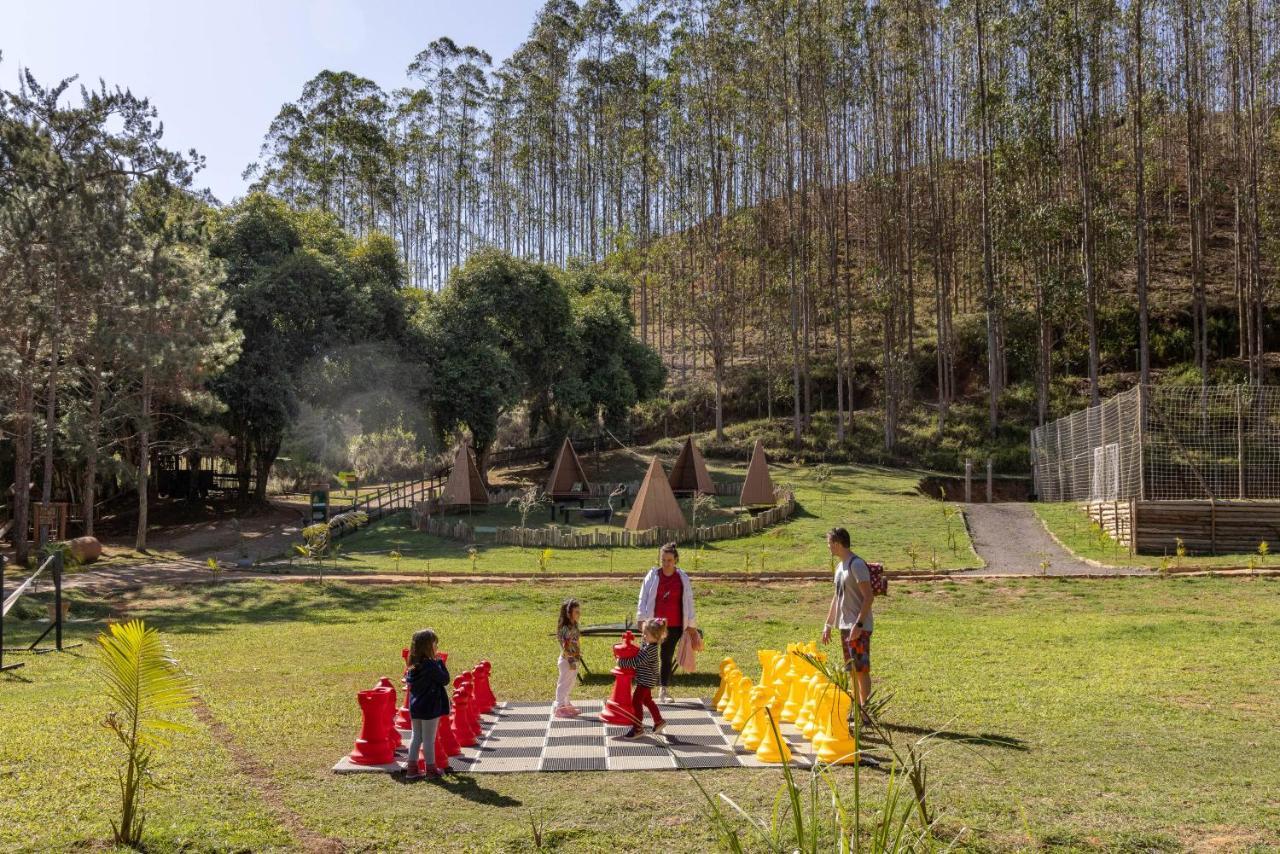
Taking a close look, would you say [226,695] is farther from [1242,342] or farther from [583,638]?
[1242,342]

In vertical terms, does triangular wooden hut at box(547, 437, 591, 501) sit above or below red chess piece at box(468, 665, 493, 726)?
above

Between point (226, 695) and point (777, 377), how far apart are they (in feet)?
148

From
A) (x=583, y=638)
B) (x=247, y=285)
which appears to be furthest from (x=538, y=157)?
(x=583, y=638)

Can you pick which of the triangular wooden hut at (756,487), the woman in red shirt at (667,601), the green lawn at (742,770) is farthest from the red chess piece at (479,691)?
the triangular wooden hut at (756,487)

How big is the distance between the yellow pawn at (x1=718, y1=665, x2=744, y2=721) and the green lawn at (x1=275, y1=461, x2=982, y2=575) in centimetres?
1259

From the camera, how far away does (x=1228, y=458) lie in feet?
89.6

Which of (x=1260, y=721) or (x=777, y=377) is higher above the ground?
(x=777, y=377)

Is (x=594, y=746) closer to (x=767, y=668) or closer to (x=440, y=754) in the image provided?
(x=440, y=754)

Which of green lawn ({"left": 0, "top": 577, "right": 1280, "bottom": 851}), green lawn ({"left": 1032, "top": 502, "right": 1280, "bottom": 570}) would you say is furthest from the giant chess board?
green lawn ({"left": 1032, "top": 502, "right": 1280, "bottom": 570})

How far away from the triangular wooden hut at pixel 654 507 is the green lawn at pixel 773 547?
4.12 feet

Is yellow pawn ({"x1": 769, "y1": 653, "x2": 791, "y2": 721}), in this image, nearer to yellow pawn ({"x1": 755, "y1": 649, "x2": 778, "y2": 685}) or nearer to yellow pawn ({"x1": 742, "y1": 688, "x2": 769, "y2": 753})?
yellow pawn ({"x1": 755, "y1": 649, "x2": 778, "y2": 685})

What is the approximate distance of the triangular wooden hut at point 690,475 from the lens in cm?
3403

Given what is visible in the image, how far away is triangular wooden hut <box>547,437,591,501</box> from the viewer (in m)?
34.8

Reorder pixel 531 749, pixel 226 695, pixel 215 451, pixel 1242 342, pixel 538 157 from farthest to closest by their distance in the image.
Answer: pixel 538 157
pixel 1242 342
pixel 215 451
pixel 226 695
pixel 531 749
